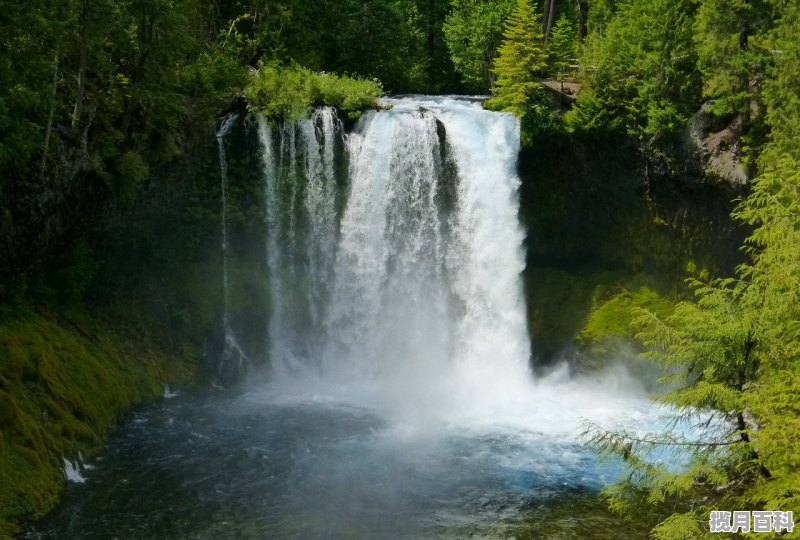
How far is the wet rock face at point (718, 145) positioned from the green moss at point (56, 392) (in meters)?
16.3

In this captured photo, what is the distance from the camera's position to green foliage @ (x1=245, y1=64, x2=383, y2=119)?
2150 centimetres

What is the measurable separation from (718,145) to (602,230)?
4.16 m

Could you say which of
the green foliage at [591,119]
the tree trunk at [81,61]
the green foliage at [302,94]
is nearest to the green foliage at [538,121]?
the green foliage at [591,119]

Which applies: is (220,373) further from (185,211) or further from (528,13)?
(528,13)

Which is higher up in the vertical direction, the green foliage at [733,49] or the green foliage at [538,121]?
the green foliage at [733,49]

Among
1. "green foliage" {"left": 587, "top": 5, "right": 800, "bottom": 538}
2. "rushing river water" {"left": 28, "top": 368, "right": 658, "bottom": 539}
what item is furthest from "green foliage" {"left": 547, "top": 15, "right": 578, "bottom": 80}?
"green foliage" {"left": 587, "top": 5, "right": 800, "bottom": 538}

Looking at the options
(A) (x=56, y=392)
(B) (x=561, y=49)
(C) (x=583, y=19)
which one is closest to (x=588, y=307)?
(B) (x=561, y=49)

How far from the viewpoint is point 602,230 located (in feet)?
74.3

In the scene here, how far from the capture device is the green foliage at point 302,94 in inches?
846

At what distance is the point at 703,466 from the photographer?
8.12 metres

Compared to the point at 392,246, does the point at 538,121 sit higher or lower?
higher

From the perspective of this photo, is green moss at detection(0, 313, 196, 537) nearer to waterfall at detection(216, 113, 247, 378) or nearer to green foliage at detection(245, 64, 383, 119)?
waterfall at detection(216, 113, 247, 378)

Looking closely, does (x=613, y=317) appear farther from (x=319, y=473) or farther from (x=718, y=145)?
(x=319, y=473)

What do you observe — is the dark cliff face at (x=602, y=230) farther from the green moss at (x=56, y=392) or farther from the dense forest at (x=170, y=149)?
the green moss at (x=56, y=392)
